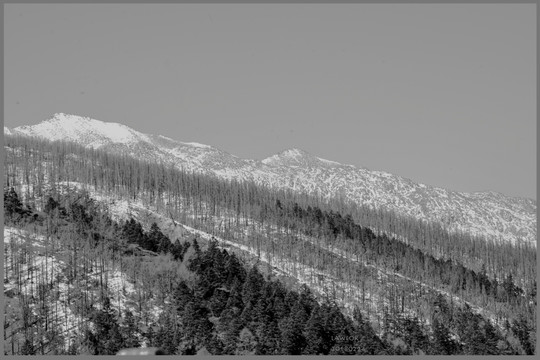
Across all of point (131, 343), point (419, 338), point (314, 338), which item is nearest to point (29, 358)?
point (131, 343)

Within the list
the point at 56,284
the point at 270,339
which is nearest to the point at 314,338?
the point at 270,339

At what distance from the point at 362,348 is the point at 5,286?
263 ft

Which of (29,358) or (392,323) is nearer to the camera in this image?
(29,358)

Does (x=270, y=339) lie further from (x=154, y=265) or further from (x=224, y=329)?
(x=154, y=265)

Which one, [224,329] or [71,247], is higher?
[71,247]

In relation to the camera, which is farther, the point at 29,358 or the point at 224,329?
the point at 224,329

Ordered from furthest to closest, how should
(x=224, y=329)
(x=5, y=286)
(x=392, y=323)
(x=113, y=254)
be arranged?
(x=113, y=254), (x=392, y=323), (x=5, y=286), (x=224, y=329)

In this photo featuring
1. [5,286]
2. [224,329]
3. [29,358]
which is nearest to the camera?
[29,358]

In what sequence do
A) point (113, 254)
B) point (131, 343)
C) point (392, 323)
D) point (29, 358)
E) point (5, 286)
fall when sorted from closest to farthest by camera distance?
point (29, 358)
point (131, 343)
point (5, 286)
point (392, 323)
point (113, 254)

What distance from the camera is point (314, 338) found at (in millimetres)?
147500

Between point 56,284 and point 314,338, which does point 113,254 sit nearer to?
point 56,284

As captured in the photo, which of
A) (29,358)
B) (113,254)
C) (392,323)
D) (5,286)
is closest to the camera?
(29,358)

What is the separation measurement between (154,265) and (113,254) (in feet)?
38.8

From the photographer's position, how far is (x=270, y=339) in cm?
14712
